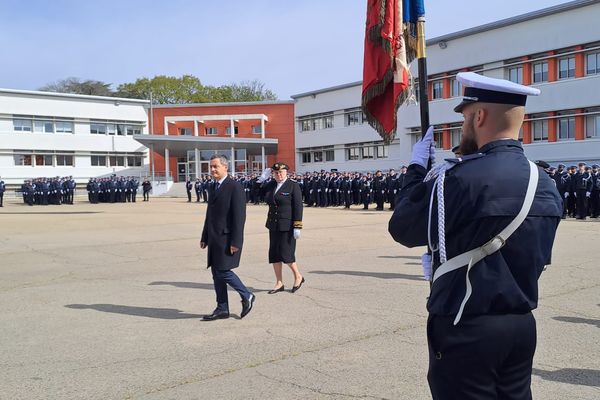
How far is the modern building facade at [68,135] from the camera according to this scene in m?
55.7

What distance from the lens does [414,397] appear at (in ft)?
14.3

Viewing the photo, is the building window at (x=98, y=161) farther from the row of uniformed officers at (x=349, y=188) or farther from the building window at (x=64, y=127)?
the row of uniformed officers at (x=349, y=188)

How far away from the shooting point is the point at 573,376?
4773mm

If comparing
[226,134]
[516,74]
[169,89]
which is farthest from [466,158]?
[169,89]

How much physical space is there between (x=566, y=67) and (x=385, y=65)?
111 ft

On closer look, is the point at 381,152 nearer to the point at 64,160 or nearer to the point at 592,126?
the point at 592,126

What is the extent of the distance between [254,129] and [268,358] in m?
55.2

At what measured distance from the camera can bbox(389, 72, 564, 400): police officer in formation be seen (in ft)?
7.54

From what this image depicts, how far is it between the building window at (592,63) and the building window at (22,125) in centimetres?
5094

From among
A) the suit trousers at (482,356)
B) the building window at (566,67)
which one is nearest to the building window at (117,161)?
the building window at (566,67)

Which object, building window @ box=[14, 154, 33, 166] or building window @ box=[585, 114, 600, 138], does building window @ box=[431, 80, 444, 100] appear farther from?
building window @ box=[14, 154, 33, 166]

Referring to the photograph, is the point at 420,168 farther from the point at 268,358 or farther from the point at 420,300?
the point at 420,300

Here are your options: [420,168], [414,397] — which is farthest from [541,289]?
[420,168]

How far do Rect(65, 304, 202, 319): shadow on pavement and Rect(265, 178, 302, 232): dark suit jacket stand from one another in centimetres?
218
